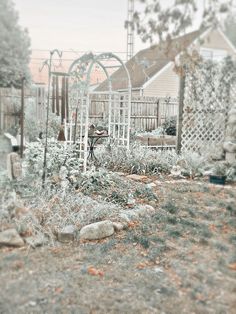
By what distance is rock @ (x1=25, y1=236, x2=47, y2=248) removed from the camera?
2.72 m

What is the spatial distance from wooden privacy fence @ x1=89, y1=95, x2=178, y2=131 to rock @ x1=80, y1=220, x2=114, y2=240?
736 centimetres

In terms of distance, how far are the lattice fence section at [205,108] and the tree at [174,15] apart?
3.27 metres

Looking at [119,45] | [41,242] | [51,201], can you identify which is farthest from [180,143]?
[41,242]

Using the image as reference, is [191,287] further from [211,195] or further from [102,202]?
[211,195]

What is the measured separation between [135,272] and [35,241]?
33.7 inches

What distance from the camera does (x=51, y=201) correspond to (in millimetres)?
3299

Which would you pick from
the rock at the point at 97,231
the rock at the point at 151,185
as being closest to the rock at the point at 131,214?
the rock at the point at 97,231

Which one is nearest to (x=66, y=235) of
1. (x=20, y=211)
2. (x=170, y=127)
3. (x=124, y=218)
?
(x=20, y=211)

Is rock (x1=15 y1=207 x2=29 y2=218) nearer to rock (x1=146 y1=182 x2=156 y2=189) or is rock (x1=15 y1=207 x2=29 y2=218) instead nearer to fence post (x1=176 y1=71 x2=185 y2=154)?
rock (x1=146 y1=182 x2=156 y2=189)

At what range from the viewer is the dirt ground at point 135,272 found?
6.70 feet

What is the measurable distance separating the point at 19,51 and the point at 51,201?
1490mm

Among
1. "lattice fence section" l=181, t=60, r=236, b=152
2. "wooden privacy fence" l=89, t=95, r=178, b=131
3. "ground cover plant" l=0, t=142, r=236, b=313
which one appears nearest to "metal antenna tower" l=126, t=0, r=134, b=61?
"ground cover plant" l=0, t=142, r=236, b=313

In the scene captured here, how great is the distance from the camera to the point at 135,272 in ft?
7.97

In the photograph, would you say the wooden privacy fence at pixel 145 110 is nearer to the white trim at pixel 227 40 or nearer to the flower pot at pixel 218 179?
the flower pot at pixel 218 179
